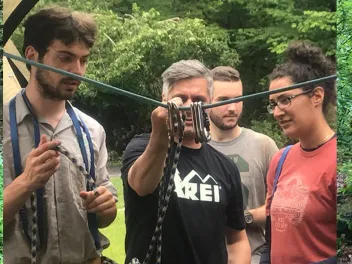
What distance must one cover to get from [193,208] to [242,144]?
0.86ft

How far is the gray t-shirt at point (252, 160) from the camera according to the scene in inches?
72.6

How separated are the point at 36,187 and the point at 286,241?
2.70 feet

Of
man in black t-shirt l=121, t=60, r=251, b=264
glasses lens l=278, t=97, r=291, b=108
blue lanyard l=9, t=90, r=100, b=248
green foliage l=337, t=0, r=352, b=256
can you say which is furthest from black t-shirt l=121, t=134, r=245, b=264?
green foliage l=337, t=0, r=352, b=256

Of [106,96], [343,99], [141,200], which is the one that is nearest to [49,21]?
[106,96]

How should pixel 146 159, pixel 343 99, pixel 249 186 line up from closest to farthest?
pixel 146 159 < pixel 249 186 < pixel 343 99

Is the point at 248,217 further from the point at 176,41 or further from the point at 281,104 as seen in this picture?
the point at 176,41

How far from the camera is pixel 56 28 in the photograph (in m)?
1.85

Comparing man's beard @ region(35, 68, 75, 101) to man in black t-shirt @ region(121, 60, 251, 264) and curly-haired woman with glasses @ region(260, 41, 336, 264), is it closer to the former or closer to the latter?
man in black t-shirt @ region(121, 60, 251, 264)

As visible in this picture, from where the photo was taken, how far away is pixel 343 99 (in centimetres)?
237

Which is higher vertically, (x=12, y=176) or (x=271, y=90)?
(x=271, y=90)

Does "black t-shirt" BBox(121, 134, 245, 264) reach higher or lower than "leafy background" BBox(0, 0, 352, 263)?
lower

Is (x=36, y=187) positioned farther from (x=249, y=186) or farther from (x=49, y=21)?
(x=249, y=186)

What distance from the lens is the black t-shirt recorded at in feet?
5.90

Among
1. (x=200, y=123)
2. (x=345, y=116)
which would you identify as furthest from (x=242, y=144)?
(x=345, y=116)
